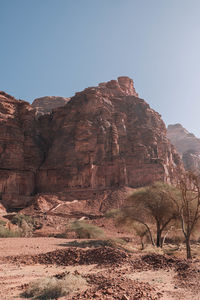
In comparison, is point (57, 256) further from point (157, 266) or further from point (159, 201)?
point (159, 201)

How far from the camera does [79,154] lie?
179 feet

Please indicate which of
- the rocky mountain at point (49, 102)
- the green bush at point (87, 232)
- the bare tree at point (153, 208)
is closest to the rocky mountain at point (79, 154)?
the green bush at point (87, 232)

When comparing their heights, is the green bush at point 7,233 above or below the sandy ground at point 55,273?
below

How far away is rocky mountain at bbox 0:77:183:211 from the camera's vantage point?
163ft

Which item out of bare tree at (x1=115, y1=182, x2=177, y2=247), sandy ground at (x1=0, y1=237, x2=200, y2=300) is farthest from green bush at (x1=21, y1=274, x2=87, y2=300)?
bare tree at (x1=115, y1=182, x2=177, y2=247)

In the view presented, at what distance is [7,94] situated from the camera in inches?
2406

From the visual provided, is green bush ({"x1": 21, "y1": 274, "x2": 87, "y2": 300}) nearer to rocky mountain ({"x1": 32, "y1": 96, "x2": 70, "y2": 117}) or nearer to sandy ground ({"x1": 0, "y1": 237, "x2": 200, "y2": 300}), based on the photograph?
sandy ground ({"x1": 0, "y1": 237, "x2": 200, "y2": 300})

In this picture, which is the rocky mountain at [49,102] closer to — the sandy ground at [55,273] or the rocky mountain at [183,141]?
the rocky mountain at [183,141]

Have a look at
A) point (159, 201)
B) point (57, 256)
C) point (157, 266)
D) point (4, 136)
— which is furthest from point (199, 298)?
point (4, 136)

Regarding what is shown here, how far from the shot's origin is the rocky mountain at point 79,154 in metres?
49.7

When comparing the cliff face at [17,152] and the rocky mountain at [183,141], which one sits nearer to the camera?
the cliff face at [17,152]

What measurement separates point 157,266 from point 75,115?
182 ft

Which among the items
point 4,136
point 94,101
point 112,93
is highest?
point 112,93

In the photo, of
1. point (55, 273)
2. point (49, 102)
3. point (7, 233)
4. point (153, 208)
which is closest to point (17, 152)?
point (7, 233)
